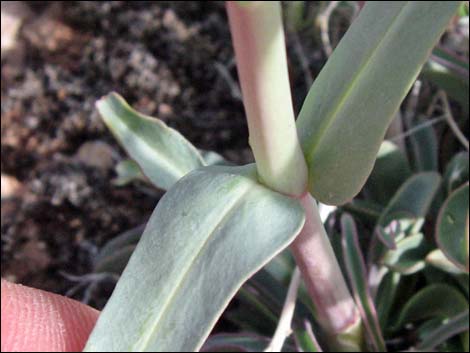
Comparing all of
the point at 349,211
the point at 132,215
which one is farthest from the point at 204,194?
the point at 132,215

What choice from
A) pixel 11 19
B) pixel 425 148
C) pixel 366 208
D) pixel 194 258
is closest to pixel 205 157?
pixel 366 208

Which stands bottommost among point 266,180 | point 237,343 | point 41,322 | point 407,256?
point 237,343

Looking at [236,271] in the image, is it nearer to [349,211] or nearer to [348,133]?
[348,133]

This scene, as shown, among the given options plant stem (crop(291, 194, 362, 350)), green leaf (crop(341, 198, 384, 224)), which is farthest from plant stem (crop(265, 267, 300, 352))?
green leaf (crop(341, 198, 384, 224))

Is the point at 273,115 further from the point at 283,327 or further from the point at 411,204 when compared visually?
the point at 411,204

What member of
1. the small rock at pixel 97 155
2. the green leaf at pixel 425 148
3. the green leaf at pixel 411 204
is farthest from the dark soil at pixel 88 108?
the green leaf at pixel 411 204

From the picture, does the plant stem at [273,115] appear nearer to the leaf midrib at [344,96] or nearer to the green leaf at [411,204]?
the leaf midrib at [344,96]

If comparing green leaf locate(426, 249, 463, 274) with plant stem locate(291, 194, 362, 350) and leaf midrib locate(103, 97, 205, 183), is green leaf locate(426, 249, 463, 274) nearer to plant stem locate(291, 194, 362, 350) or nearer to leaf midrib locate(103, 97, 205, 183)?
plant stem locate(291, 194, 362, 350)
